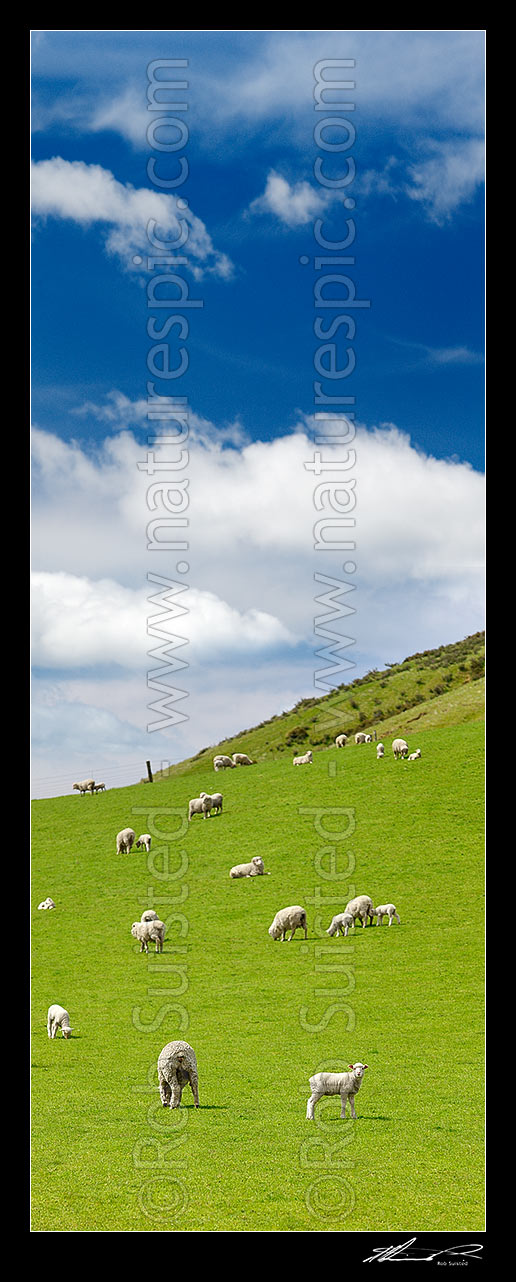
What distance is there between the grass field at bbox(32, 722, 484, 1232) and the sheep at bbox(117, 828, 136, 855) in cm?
49

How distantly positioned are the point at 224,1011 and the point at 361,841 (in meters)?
16.6

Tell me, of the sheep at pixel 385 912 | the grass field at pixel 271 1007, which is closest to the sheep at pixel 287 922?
the grass field at pixel 271 1007

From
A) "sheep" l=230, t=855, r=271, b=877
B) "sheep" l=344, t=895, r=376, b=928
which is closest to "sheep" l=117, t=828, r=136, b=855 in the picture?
"sheep" l=230, t=855, r=271, b=877

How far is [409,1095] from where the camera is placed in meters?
15.9

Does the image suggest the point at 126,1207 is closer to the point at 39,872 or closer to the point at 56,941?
the point at 56,941

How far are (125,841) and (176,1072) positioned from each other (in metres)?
28.2

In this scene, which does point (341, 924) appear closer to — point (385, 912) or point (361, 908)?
point (361, 908)

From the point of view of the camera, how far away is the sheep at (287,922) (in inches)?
1152

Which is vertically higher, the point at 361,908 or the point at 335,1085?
the point at 361,908

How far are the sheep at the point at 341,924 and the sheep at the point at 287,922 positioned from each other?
2.86 feet

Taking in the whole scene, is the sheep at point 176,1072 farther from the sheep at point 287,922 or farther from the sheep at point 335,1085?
the sheep at point 287,922

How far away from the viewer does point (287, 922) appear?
96.2 feet

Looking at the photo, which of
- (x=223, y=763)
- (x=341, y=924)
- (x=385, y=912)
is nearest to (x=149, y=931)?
(x=341, y=924)

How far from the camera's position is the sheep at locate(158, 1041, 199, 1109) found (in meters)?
14.1
